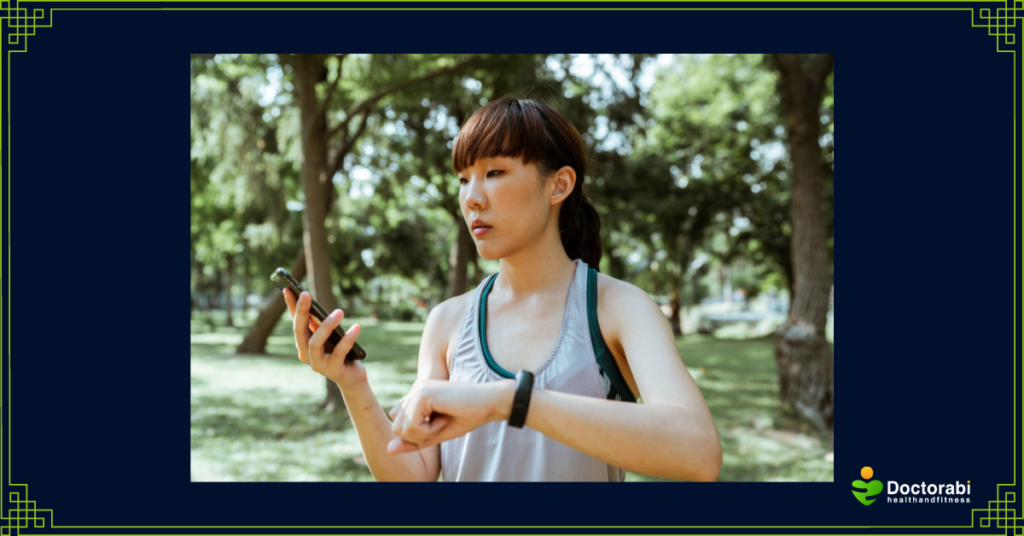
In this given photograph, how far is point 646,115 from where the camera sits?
44.4ft

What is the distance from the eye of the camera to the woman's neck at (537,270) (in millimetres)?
1917

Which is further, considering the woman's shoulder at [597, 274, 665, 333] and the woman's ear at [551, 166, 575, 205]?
the woman's ear at [551, 166, 575, 205]

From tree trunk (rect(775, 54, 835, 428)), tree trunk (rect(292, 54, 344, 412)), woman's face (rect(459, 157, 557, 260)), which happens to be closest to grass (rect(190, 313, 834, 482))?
tree trunk (rect(775, 54, 835, 428))

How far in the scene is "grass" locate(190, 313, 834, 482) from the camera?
6.88m

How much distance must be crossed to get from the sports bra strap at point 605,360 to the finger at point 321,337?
26.1 inches

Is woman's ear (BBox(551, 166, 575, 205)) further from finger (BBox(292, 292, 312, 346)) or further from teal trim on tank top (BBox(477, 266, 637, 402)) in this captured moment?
finger (BBox(292, 292, 312, 346))

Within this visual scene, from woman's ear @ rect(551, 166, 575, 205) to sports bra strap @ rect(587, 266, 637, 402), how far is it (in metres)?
0.29

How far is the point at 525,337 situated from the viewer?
6.00 ft

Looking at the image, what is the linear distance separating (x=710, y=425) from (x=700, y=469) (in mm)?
100

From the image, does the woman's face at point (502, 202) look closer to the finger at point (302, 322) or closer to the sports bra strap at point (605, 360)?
the sports bra strap at point (605, 360)

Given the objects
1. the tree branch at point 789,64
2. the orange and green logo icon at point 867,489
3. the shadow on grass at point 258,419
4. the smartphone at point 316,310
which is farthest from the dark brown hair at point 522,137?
the shadow on grass at point 258,419

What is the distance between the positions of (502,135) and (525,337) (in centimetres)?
56

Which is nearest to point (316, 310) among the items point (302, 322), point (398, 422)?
point (302, 322)

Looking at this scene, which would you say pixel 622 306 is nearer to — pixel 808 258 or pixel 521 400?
pixel 521 400
